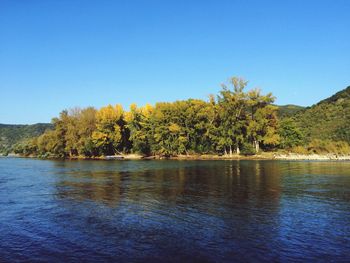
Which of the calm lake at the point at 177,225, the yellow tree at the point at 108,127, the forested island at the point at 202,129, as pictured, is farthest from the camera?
the yellow tree at the point at 108,127

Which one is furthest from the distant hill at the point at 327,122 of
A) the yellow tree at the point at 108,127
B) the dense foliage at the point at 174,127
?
the yellow tree at the point at 108,127

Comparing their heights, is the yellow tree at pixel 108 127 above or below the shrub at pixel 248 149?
above

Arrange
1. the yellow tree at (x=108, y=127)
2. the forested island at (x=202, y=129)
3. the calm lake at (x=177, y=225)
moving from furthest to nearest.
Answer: the yellow tree at (x=108, y=127), the forested island at (x=202, y=129), the calm lake at (x=177, y=225)

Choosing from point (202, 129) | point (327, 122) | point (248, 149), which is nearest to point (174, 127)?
point (202, 129)

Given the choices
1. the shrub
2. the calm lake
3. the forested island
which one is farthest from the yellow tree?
the calm lake

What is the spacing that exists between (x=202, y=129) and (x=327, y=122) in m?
43.7

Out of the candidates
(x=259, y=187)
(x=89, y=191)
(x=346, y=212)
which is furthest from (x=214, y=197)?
(x=89, y=191)

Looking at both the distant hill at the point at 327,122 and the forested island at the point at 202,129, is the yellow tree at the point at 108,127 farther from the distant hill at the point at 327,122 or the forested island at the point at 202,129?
the distant hill at the point at 327,122

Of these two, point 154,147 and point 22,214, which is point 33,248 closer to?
point 22,214

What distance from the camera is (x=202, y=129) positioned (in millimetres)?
97062

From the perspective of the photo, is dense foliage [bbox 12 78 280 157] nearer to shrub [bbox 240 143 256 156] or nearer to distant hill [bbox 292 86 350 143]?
shrub [bbox 240 143 256 156]

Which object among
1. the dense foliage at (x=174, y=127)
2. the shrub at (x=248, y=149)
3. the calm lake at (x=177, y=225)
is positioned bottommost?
the calm lake at (x=177, y=225)

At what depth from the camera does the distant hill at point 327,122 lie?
9364cm

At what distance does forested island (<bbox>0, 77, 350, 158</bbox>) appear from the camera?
8919 cm
